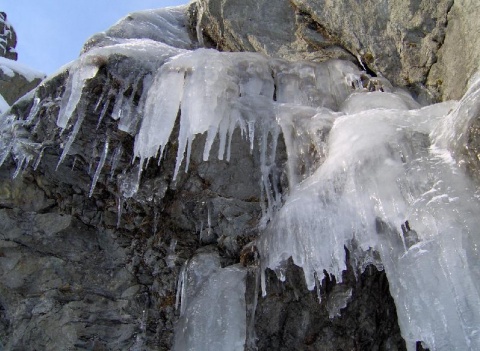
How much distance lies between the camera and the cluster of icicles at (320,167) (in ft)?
9.30

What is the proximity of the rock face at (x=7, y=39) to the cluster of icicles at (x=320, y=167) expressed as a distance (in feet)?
31.4

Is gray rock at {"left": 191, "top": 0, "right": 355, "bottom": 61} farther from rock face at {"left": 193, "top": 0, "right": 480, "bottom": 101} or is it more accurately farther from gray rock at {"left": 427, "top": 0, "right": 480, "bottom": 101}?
gray rock at {"left": 427, "top": 0, "right": 480, "bottom": 101}

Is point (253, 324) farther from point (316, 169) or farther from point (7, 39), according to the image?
point (7, 39)

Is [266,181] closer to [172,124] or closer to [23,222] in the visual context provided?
[172,124]

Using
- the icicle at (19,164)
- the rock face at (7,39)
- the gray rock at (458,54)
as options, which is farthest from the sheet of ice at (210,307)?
the rock face at (7,39)

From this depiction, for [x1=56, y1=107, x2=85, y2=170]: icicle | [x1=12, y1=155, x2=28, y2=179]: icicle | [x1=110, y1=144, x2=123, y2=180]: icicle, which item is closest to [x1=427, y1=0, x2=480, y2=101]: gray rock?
[x1=110, y1=144, x2=123, y2=180]: icicle

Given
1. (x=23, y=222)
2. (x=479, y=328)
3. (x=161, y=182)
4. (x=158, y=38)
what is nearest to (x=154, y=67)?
(x=161, y=182)

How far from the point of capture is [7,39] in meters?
13.0

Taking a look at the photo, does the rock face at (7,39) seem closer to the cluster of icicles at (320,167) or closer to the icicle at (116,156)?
the cluster of icicles at (320,167)

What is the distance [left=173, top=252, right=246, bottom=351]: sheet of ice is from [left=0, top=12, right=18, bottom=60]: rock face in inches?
416

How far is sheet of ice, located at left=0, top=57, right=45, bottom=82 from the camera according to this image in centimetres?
853

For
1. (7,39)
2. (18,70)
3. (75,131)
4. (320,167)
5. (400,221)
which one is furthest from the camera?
(7,39)

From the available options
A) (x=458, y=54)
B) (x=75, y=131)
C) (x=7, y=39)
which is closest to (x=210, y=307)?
(x=75, y=131)

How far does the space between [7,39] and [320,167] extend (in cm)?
1169
